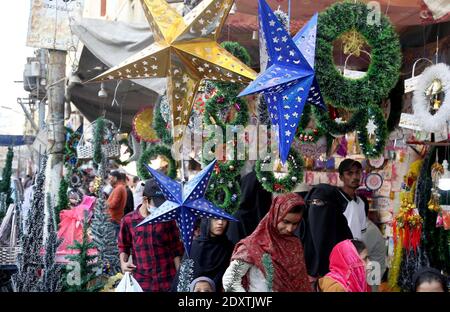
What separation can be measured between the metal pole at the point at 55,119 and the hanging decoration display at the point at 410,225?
5.97 m

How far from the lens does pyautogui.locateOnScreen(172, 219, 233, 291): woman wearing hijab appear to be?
605 cm

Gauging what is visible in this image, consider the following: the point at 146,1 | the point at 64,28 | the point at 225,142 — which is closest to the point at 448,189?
the point at 225,142

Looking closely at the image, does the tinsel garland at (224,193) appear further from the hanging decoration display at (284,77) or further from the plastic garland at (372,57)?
the hanging decoration display at (284,77)

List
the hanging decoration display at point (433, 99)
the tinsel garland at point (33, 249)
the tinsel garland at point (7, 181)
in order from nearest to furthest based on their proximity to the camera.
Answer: the hanging decoration display at point (433, 99) < the tinsel garland at point (33, 249) < the tinsel garland at point (7, 181)

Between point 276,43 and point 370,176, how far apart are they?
348cm

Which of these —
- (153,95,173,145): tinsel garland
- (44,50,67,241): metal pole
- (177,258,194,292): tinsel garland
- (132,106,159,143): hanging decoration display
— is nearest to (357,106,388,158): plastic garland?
(177,258,194,292): tinsel garland

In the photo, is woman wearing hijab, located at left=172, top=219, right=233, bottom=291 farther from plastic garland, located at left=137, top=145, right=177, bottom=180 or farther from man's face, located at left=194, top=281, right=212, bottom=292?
plastic garland, located at left=137, top=145, right=177, bottom=180

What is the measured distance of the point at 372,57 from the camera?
560 cm

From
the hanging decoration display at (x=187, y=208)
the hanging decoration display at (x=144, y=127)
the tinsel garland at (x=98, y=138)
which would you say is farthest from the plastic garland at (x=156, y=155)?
the tinsel garland at (x=98, y=138)

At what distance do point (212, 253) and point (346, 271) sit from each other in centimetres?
129

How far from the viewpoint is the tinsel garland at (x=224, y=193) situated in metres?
6.42

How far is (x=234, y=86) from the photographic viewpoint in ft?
20.4

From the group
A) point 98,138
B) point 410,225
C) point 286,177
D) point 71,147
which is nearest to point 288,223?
point 286,177

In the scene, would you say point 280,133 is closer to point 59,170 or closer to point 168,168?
point 168,168
